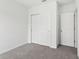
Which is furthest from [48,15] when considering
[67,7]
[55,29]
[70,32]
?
[70,32]

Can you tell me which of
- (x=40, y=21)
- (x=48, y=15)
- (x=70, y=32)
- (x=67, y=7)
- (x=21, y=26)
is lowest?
(x=70, y=32)

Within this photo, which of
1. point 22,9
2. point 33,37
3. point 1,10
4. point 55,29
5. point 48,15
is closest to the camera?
point 1,10

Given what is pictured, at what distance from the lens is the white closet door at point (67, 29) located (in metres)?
3.66

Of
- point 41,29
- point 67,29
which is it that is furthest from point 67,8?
point 41,29

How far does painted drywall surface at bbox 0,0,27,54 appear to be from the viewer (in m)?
2.91

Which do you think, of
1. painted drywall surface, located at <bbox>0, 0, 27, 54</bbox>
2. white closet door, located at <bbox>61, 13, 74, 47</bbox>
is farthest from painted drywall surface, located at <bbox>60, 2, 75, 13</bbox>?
painted drywall surface, located at <bbox>0, 0, 27, 54</bbox>

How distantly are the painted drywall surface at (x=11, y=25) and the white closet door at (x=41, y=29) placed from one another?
715 mm

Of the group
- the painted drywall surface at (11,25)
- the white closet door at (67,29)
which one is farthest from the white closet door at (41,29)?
the white closet door at (67,29)

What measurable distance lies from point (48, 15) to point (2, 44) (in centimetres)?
291

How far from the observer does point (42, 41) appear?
4.16 metres

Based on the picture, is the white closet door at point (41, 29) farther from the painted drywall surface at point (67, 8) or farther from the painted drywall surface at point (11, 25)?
the painted drywall surface at point (67, 8)

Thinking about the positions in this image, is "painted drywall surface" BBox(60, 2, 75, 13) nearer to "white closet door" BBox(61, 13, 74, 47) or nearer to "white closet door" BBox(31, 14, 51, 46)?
"white closet door" BBox(61, 13, 74, 47)

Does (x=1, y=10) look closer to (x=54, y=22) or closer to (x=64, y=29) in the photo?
(x=54, y=22)

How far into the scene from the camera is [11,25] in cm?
329
